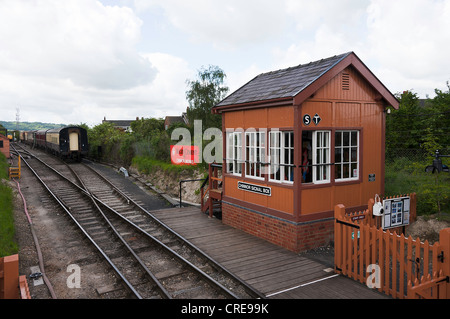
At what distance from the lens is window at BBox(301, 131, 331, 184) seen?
8141 mm

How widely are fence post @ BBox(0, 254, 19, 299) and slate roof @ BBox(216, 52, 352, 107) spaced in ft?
19.7

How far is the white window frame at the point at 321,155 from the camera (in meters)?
8.05

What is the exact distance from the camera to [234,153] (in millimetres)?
10031

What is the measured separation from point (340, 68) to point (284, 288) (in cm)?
531

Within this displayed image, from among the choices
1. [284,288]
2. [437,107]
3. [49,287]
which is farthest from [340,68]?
[437,107]

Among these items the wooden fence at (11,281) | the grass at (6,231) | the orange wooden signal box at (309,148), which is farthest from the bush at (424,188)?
the grass at (6,231)

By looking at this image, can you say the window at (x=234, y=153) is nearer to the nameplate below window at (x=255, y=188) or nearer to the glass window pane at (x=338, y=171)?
the nameplate below window at (x=255, y=188)

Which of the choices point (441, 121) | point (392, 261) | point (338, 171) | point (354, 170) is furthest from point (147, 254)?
point (441, 121)

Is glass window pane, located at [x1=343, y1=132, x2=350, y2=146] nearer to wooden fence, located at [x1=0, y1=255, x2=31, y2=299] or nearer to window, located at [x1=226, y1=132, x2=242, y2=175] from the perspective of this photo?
window, located at [x1=226, y1=132, x2=242, y2=175]

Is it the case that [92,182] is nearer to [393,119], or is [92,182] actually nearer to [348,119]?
[348,119]

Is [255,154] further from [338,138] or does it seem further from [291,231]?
[291,231]

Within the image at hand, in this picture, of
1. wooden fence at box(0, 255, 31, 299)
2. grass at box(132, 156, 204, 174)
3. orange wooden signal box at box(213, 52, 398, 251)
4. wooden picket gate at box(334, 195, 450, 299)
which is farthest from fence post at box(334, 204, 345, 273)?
grass at box(132, 156, 204, 174)

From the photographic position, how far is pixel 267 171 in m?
8.75

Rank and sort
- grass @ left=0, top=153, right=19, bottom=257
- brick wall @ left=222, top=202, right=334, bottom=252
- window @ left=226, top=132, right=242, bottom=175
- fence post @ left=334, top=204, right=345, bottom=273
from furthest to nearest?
window @ left=226, top=132, right=242, bottom=175 < grass @ left=0, top=153, right=19, bottom=257 < brick wall @ left=222, top=202, right=334, bottom=252 < fence post @ left=334, top=204, right=345, bottom=273
